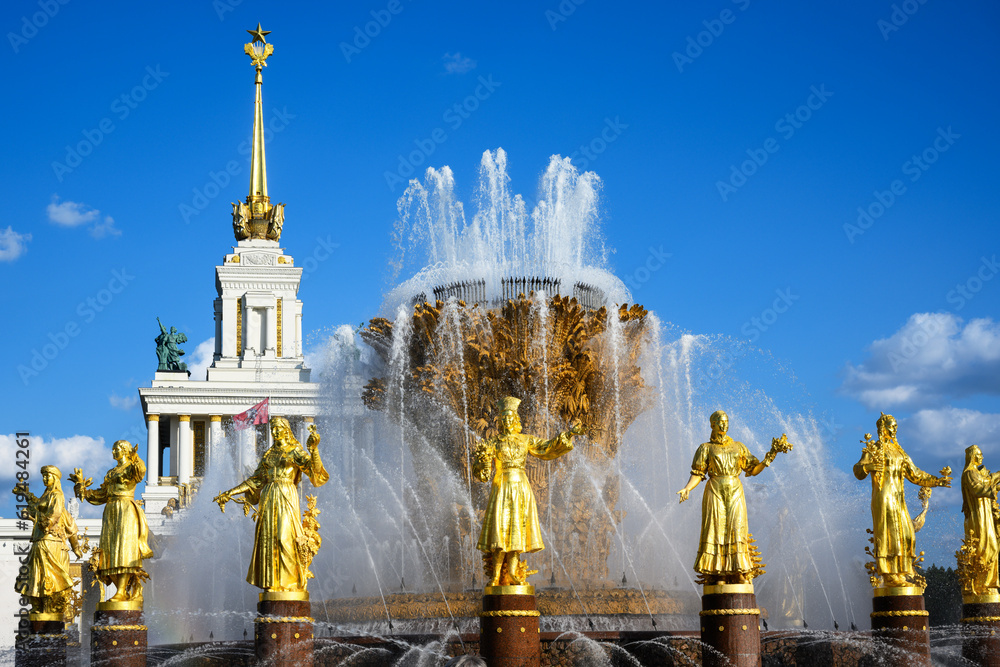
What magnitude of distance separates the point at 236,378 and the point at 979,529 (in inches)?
1916

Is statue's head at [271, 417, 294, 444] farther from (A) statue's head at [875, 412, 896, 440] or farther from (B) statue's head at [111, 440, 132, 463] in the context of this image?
(A) statue's head at [875, 412, 896, 440]

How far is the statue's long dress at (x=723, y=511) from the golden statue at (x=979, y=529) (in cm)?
385

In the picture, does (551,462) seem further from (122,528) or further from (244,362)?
(244,362)

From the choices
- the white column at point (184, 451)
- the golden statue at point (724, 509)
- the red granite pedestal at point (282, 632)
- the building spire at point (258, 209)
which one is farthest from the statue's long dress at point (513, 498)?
the building spire at point (258, 209)

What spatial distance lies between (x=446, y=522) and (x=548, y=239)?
457 cm

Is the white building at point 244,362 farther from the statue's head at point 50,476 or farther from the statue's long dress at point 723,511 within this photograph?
the statue's long dress at point 723,511

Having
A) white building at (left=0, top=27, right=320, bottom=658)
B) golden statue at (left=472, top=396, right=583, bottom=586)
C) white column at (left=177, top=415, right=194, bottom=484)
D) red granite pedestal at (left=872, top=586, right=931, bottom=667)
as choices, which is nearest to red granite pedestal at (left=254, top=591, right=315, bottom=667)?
golden statue at (left=472, top=396, right=583, bottom=586)

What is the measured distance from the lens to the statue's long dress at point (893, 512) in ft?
43.1

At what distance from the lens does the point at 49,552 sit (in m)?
14.3

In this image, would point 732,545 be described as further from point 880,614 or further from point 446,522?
point 446,522

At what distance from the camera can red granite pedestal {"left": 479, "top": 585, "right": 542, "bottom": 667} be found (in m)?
11.5

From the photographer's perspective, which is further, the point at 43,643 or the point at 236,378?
the point at 236,378

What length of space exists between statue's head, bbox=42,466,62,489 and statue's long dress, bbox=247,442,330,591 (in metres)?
3.43

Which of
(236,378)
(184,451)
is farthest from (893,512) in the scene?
(236,378)
